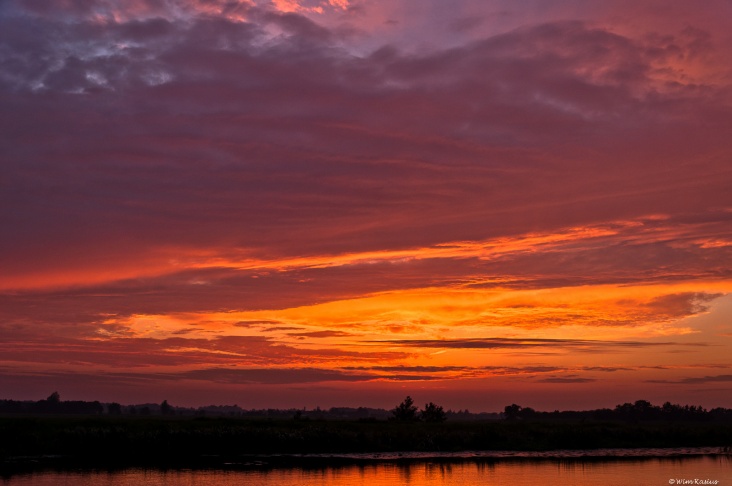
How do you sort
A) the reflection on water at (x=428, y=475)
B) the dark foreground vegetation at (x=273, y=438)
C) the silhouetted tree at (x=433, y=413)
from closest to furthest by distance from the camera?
the reflection on water at (x=428, y=475)
the dark foreground vegetation at (x=273, y=438)
the silhouetted tree at (x=433, y=413)

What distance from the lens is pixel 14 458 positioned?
68.6 m

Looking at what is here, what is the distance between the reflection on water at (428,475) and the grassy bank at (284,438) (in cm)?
1253

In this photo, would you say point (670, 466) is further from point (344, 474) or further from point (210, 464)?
point (210, 464)

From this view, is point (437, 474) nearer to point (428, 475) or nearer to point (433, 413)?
point (428, 475)

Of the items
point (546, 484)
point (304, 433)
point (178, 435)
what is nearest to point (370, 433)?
point (304, 433)

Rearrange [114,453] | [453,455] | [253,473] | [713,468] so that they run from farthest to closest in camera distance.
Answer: [453,455], [114,453], [713,468], [253,473]

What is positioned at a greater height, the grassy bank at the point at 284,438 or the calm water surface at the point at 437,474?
the grassy bank at the point at 284,438

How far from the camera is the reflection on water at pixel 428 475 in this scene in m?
53.3

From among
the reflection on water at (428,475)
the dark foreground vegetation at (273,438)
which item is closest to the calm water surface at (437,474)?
the reflection on water at (428,475)

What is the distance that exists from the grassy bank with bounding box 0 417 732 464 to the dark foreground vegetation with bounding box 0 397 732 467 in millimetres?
99

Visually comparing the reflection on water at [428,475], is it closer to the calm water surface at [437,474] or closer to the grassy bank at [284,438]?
the calm water surface at [437,474]

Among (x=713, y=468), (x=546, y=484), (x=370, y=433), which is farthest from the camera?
(x=370, y=433)

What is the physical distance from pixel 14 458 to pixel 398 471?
3690 centimetres

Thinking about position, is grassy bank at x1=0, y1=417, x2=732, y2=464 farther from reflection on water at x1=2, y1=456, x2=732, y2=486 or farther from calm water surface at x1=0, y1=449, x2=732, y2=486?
reflection on water at x1=2, y1=456, x2=732, y2=486
